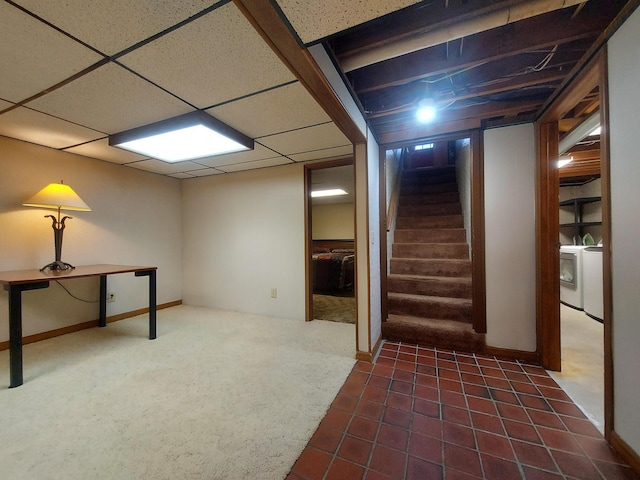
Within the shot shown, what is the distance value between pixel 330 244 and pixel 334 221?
28.8 inches

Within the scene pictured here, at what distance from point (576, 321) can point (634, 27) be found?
3.27 m

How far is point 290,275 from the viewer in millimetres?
3346

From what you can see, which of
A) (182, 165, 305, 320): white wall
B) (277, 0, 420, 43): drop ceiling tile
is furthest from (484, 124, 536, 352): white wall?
(182, 165, 305, 320): white wall

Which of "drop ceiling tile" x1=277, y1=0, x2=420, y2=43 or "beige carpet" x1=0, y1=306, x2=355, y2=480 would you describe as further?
"beige carpet" x1=0, y1=306, x2=355, y2=480

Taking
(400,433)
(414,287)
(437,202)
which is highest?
(437,202)

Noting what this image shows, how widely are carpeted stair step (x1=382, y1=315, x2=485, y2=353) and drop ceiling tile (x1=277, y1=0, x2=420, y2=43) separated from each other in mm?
2421

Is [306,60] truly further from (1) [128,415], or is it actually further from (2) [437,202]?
(2) [437,202]

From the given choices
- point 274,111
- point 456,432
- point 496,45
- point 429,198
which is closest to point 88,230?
point 274,111

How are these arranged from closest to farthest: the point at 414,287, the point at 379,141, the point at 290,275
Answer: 1. the point at 379,141
2. the point at 414,287
3. the point at 290,275

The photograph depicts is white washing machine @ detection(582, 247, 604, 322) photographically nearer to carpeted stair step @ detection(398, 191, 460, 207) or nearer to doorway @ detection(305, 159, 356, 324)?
carpeted stair step @ detection(398, 191, 460, 207)

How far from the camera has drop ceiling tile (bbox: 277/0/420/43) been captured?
0.94 m

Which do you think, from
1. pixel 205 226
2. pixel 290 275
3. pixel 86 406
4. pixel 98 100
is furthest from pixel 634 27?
pixel 205 226

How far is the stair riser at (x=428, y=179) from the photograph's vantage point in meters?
4.79

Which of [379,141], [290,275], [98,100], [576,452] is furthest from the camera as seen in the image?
[290,275]
